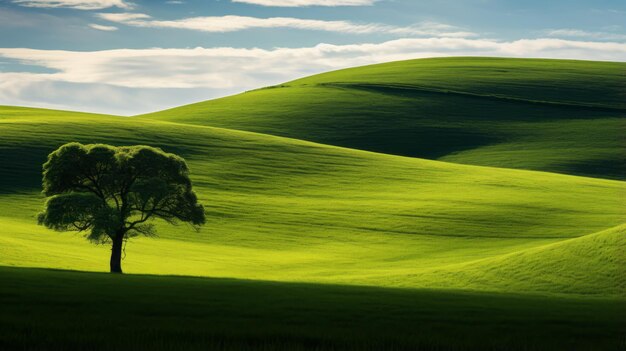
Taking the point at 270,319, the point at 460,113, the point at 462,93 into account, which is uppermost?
the point at 462,93

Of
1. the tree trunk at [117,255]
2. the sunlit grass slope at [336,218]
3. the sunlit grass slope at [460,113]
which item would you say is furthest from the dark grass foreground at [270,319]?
the sunlit grass slope at [460,113]

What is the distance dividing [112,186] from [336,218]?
64.5ft

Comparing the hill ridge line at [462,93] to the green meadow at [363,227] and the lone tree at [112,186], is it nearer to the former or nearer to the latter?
the green meadow at [363,227]

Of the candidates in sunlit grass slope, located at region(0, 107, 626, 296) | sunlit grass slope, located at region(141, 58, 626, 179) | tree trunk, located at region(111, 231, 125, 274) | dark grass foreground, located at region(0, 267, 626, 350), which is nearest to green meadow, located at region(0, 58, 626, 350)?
dark grass foreground, located at region(0, 267, 626, 350)

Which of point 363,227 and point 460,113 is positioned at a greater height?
point 460,113

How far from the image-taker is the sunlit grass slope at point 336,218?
3594cm

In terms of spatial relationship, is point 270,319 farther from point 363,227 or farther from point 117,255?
point 363,227

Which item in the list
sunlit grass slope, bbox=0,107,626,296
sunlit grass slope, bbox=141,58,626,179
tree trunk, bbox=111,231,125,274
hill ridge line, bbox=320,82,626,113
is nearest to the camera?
tree trunk, bbox=111,231,125,274

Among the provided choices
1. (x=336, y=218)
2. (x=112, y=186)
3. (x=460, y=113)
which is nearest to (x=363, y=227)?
(x=336, y=218)

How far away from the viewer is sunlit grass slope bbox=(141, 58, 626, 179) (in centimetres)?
8319

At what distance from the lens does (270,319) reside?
1551 cm

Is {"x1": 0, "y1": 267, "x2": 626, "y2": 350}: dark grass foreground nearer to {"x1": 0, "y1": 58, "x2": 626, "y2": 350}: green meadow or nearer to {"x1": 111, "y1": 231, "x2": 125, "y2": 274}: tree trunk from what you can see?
{"x1": 0, "y1": 58, "x2": 626, "y2": 350}: green meadow

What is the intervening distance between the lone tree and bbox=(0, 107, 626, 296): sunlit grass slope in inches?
129

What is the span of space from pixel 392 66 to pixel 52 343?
417 feet
